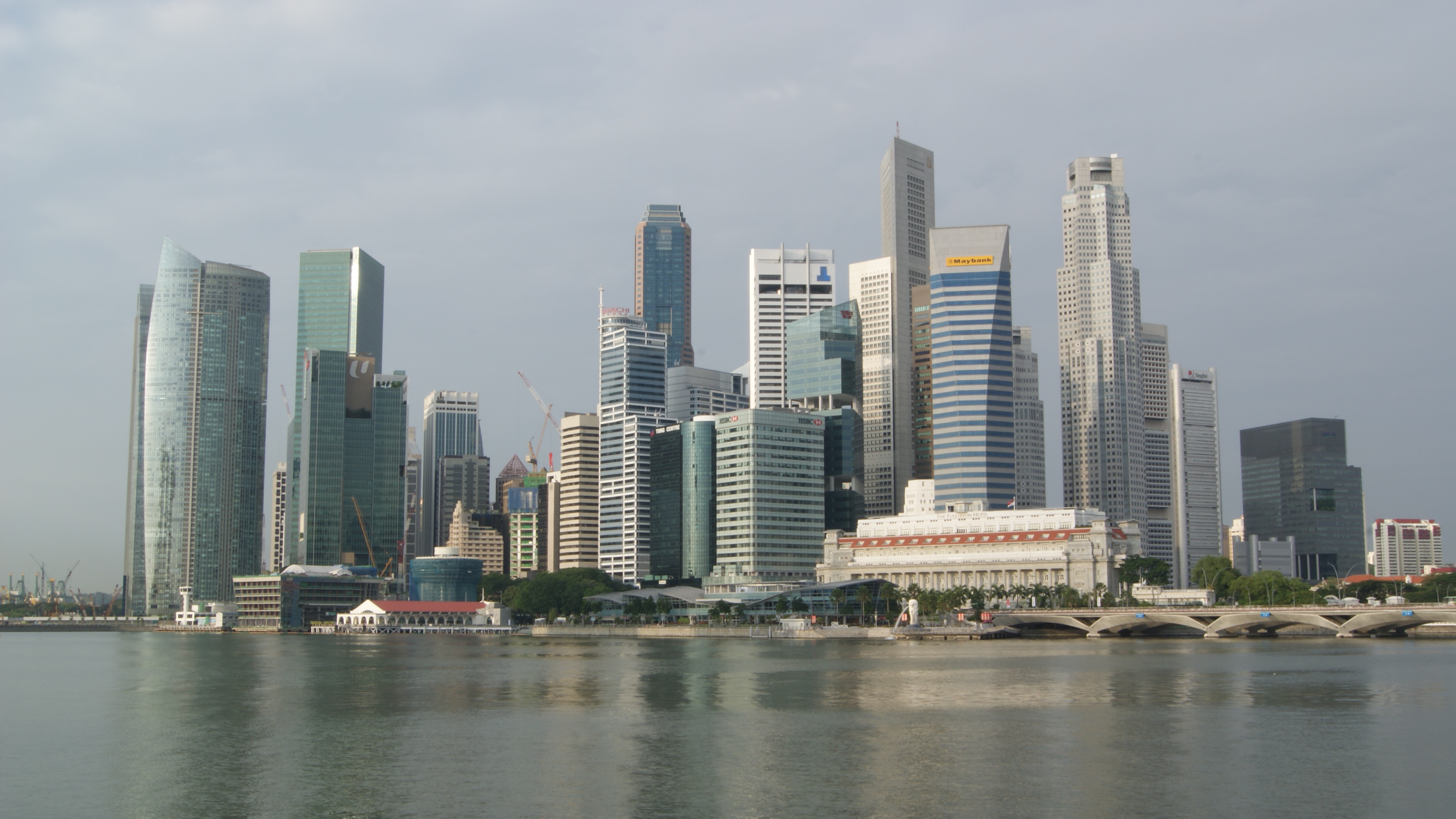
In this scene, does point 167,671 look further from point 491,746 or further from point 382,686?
point 491,746

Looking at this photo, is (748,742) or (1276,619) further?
(1276,619)

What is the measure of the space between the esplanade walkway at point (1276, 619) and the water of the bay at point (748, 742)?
51126 mm

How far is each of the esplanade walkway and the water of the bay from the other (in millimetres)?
51126

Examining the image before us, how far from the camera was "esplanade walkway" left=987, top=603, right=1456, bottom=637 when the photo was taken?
168 m

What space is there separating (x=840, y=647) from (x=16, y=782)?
122m

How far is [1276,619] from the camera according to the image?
570 ft

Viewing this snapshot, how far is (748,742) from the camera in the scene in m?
65.9

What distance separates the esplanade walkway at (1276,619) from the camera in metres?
168

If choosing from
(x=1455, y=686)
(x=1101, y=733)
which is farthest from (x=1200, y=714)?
(x=1455, y=686)

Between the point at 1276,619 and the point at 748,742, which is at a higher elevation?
the point at 748,742

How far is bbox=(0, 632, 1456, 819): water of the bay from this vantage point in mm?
50250

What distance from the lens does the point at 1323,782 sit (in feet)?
174

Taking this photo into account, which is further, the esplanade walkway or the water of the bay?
the esplanade walkway

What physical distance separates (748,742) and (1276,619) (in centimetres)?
13134
